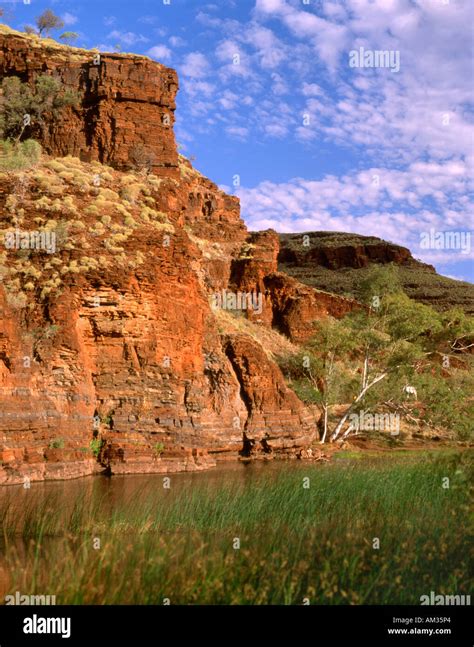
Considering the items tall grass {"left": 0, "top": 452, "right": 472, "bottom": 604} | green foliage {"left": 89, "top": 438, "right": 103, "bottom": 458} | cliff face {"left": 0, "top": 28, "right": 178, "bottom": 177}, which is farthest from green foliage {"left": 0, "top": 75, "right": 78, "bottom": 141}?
tall grass {"left": 0, "top": 452, "right": 472, "bottom": 604}

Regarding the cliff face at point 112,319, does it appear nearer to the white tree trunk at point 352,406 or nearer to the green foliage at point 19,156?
the green foliage at point 19,156

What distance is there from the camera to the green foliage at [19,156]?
98.9 ft

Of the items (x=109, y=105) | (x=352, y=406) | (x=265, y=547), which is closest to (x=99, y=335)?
(x=109, y=105)

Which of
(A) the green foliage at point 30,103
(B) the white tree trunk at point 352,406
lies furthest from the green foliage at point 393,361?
(A) the green foliage at point 30,103

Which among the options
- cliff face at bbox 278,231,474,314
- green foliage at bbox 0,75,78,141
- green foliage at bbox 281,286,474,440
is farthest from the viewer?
cliff face at bbox 278,231,474,314

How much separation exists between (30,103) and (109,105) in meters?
4.67

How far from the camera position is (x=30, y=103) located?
38.4m

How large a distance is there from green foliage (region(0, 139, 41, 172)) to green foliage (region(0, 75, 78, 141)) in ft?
11.5

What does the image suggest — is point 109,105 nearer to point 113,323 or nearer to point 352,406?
point 113,323

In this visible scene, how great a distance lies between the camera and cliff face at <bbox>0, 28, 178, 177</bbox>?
38.5 meters

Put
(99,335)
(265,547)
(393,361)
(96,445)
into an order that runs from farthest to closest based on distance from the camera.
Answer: (393,361), (99,335), (96,445), (265,547)

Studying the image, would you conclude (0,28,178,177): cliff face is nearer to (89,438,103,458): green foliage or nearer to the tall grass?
(89,438,103,458): green foliage

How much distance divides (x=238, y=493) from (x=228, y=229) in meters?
53.5

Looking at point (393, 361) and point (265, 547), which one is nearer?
point (265, 547)
